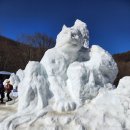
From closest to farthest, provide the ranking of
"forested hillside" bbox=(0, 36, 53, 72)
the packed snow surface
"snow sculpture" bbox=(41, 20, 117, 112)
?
the packed snow surface, "snow sculpture" bbox=(41, 20, 117, 112), "forested hillside" bbox=(0, 36, 53, 72)

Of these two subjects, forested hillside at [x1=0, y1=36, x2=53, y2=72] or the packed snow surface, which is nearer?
the packed snow surface

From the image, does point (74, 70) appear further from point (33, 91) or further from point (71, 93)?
point (33, 91)

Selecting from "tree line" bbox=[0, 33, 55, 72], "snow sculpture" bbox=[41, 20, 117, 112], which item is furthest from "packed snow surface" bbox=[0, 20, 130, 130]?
"tree line" bbox=[0, 33, 55, 72]

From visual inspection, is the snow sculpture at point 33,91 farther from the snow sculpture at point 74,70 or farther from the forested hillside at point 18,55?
the forested hillside at point 18,55

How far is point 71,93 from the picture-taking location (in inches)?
418

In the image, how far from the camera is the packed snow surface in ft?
30.1

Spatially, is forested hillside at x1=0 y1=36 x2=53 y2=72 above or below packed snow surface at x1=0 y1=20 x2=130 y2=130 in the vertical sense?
above

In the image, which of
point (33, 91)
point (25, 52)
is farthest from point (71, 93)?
point (25, 52)

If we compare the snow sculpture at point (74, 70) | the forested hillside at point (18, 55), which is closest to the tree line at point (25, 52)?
the forested hillside at point (18, 55)

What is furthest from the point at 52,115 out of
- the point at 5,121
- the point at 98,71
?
the point at 98,71

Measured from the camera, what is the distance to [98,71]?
11148mm

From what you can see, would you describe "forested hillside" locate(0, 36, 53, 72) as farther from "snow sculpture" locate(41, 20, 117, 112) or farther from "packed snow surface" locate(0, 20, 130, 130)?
"packed snow surface" locate(0, 20, 130, 130)

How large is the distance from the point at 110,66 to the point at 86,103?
66.1 inches

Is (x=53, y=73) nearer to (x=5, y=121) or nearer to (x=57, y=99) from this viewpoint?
(x=57, y=99)
